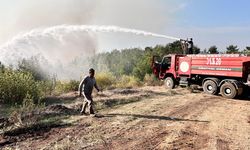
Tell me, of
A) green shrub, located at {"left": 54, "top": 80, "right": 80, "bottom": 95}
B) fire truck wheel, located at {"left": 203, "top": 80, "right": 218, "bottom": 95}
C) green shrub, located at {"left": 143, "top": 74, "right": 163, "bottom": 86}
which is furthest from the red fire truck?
green shrub, located at {"left": 54, "top": 80, "right": 80, "bottom": 95}

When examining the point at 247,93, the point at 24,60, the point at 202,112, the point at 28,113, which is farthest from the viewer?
the point at 24,60

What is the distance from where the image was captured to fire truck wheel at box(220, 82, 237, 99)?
68.4ft

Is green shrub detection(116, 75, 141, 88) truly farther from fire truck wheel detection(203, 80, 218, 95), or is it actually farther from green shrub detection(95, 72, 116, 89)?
fire truck wheel detection(203, 80, 218, 95)

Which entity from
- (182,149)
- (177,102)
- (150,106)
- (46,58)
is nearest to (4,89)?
(150,106)

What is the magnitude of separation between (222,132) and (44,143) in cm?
524

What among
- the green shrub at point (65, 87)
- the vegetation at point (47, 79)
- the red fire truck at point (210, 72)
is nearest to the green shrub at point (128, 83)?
the vegetation at point (47, 79)

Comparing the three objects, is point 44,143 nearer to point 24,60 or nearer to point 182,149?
point 182,149

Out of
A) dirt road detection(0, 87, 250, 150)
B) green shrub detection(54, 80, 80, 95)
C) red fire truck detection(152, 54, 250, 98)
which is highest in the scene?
red fire truck detection(152, 54, 250, 98)

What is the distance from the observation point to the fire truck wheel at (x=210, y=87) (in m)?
22.2

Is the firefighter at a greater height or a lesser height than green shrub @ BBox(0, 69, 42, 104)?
greater

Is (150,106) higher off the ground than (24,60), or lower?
lower

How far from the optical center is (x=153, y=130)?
11.5m

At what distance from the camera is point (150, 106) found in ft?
53.9

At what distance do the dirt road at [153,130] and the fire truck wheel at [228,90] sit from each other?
3.83 m
